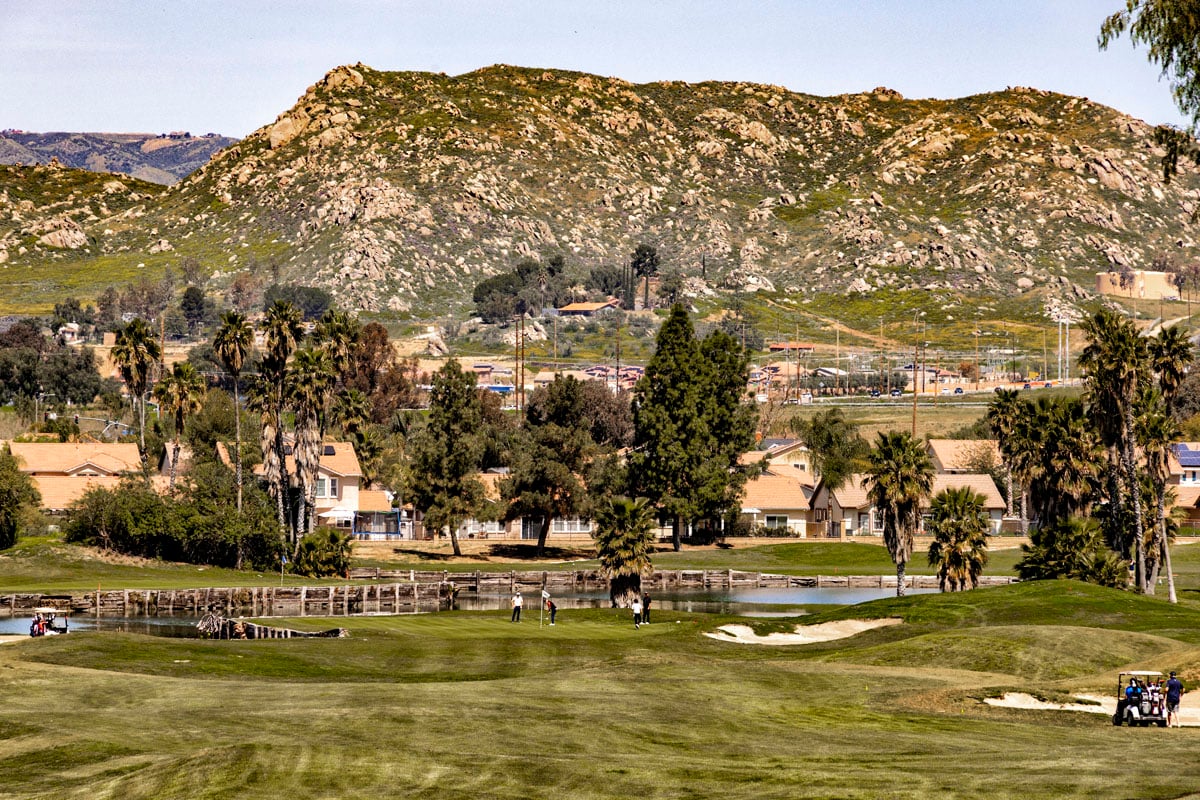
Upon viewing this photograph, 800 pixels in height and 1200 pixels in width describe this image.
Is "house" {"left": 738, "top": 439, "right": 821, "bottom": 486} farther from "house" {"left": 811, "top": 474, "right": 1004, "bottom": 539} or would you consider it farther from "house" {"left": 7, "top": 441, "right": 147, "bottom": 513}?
"house" {"left": 7, "top": 441, "right": 147, "bottom": 513}

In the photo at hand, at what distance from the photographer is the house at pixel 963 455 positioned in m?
154

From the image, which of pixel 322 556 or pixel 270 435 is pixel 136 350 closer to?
pixel 270 435

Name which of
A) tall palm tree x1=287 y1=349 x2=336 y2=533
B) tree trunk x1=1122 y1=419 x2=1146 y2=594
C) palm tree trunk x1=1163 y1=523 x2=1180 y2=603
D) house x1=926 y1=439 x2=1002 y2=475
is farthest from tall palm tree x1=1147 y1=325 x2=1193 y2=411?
house x1=926 y1=439 x2=1002 y2=475

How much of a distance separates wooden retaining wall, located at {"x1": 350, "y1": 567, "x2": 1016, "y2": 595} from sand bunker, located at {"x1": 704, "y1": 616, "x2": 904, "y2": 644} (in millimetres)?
29459

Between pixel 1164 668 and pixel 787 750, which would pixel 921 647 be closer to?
pixel 1164 668

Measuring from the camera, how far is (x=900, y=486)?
89750 mm

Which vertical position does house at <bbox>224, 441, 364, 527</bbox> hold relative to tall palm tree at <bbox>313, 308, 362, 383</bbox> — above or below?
below

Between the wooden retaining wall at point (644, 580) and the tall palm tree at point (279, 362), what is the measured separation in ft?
33.4

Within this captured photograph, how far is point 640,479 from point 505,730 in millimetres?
92517

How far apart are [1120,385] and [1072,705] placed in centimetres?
4592

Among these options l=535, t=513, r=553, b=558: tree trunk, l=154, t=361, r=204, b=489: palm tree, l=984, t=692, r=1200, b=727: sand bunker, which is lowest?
l=984, t=692, r=1200, b=727: sand bunker

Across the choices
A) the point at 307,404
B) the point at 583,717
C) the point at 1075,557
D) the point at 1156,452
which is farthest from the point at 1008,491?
the point at 583,717

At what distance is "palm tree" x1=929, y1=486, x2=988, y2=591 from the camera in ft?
276

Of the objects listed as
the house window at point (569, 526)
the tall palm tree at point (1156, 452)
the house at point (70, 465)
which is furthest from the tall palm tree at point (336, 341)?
the tall palm tree at point (1156, 452)
